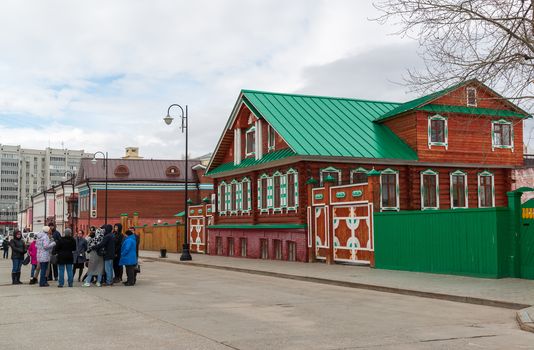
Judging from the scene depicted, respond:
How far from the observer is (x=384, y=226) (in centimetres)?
2245

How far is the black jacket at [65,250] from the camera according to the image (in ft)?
57.6

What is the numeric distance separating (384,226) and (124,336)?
14716 mm

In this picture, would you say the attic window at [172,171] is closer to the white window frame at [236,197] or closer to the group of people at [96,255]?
the white window frame at [236,197]

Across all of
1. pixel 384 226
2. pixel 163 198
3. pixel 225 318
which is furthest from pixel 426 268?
pixel 163 198

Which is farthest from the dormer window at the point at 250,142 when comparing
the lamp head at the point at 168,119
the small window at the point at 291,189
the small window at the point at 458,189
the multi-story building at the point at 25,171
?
the multi-story building at the point at 25,171

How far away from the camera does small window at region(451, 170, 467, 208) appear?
31266 millimetres

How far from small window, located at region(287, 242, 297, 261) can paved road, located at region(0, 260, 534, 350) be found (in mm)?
11792

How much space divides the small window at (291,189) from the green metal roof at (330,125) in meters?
1.94

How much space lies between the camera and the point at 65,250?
695 inches

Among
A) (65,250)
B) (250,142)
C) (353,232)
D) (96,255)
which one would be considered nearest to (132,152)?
(250,142)

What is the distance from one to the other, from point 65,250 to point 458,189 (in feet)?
68.3

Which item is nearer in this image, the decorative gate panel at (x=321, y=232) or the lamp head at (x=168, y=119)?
the decorative gate panel at (x=321, y=232)

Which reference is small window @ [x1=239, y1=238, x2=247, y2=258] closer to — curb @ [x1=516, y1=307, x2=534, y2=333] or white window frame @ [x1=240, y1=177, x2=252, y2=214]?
white window frame @ [x1=240, y1=177, x2=252, y2=214]

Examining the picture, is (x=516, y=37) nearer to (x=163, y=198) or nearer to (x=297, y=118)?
(x=297, y=118)
